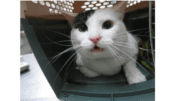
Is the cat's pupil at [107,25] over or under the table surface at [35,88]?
over

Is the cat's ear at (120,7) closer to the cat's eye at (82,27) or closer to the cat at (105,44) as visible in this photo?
the cat at (105,44)

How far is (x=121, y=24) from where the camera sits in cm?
36

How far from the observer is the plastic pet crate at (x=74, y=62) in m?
0.33

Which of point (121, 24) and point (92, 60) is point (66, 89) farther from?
point (121, 24)

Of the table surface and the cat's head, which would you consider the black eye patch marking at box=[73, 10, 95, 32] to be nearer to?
the cat's head

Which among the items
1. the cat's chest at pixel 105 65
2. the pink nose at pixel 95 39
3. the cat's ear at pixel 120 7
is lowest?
the cat's chest at pixel 105 65

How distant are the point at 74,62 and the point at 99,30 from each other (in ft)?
0.56

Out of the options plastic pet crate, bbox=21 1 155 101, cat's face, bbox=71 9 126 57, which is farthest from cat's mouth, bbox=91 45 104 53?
plastic pet crate, bbox=21 1 155 101

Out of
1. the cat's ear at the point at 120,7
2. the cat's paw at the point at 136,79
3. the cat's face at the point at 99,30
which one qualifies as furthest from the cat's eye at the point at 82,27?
the cat's paw at the point at 136,79

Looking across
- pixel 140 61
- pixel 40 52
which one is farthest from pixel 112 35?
pixel 40 52

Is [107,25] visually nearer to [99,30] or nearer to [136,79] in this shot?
[99,30]

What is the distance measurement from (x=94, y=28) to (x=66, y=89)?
27cm

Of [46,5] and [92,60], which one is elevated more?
[46,5]

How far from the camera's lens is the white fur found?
0.34 meters
